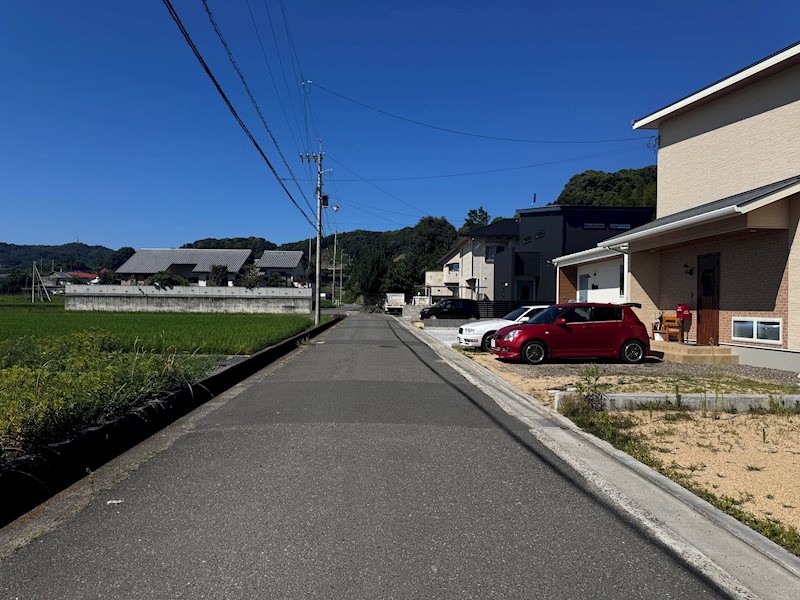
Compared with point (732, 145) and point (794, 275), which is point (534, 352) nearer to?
point (794, 275)

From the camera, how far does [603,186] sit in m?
72.2

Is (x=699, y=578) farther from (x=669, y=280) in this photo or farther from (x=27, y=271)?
(x=27, y=271)

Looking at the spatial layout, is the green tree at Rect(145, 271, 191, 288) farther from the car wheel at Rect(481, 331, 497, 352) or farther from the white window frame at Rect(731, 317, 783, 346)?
the white window frame at Rect(731, 317, 783, 346)

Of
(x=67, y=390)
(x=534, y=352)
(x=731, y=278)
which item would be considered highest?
(x=731, y=278)

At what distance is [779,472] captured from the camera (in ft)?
18.1

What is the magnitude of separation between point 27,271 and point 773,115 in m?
132

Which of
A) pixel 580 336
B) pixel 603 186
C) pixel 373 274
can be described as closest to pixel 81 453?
pixel 580 336

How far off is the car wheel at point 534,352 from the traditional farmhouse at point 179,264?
63.2 metres

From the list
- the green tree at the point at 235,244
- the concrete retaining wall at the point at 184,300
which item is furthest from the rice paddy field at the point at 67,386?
the green tree at the point at 235,244

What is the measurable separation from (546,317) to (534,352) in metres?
1.01

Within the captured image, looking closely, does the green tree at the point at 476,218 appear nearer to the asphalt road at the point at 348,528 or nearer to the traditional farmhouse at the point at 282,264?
the traditional farmhouse at the point at 282,264

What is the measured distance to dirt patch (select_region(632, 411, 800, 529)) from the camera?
484 cm

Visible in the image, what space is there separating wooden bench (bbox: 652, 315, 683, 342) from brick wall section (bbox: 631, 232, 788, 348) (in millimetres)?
299

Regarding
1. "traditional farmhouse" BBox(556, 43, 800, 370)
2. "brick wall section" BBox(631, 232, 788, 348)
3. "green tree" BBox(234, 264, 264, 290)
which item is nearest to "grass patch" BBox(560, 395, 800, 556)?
"traditional farmhouse" BBox(556, 43, 800, 370)
